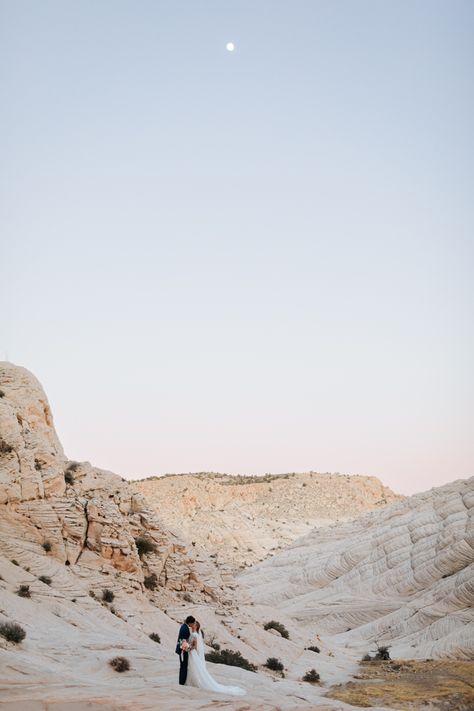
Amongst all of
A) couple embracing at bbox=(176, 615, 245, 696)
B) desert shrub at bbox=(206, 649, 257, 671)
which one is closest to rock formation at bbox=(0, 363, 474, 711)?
couple embracing at bbox=(176, 615, 245, 696)

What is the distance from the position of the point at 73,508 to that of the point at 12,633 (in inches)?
404

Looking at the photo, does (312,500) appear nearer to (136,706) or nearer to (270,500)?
(270,500)

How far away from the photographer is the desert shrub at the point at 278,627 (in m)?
26.6

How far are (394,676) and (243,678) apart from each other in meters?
8.93

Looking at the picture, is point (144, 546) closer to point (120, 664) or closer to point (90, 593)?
point (90, 593)

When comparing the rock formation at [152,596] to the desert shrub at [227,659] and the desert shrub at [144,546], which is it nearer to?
the desert shrub at [144,546]

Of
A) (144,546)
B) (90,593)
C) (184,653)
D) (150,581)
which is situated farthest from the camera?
(144,546)

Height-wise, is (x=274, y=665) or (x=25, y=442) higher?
(x=25, y=442)

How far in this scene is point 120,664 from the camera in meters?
12.1

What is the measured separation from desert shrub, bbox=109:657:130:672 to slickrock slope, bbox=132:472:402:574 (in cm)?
5221

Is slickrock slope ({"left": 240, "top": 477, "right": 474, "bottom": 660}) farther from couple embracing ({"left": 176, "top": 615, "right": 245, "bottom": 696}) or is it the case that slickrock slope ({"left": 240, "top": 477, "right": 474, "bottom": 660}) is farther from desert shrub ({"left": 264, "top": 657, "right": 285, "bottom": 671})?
couple embracing ({"left": 176, "top": 615, "right": 245, "bottom": 696})

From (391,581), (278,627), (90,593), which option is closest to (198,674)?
(90,593)

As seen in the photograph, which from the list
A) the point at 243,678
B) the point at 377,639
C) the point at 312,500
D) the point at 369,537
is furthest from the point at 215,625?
the point at 312,500

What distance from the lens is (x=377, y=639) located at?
118 ft
